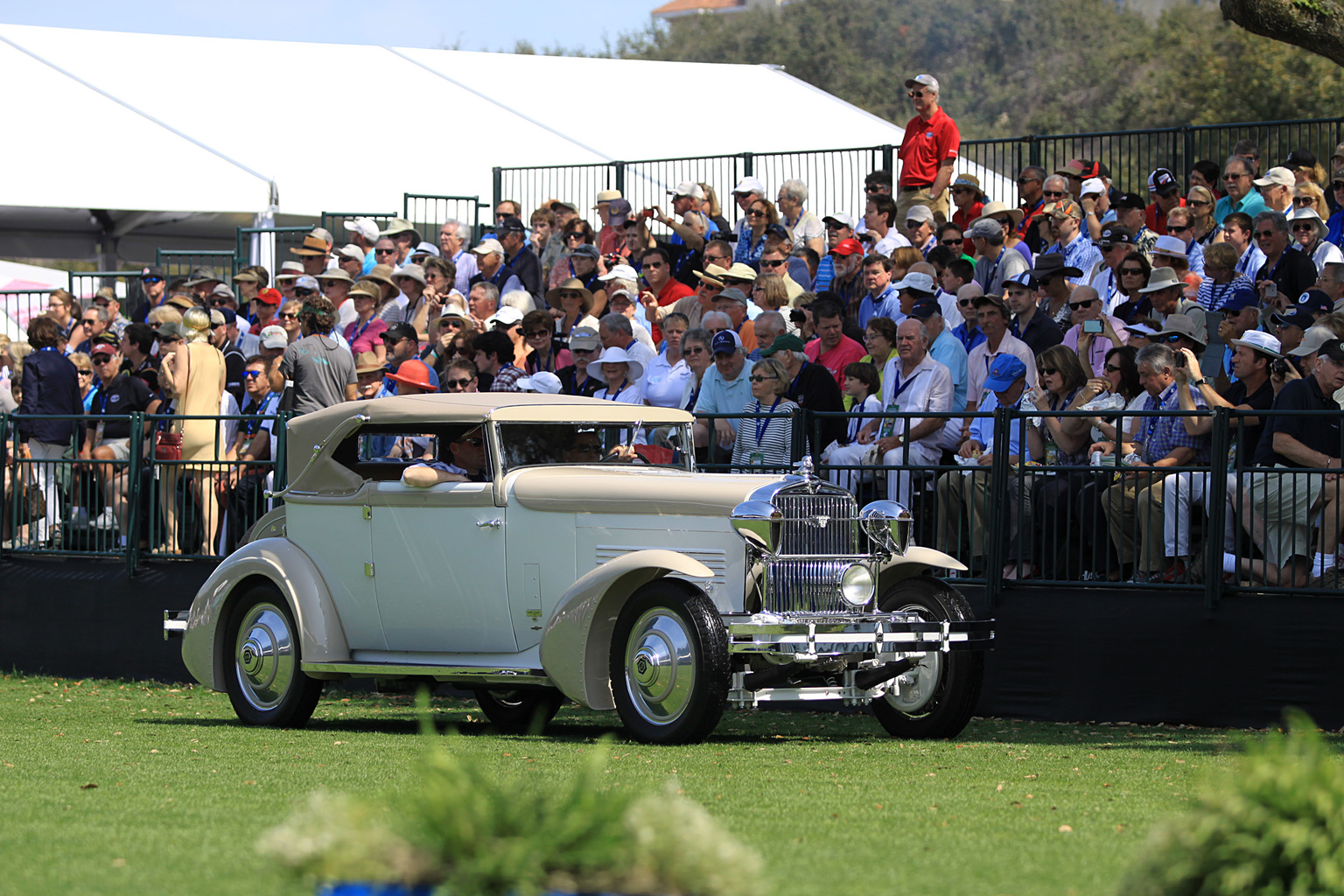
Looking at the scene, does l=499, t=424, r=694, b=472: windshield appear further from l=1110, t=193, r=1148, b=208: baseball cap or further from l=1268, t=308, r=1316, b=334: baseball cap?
l=1110, t=193, r=1148, b=208: baseball cap

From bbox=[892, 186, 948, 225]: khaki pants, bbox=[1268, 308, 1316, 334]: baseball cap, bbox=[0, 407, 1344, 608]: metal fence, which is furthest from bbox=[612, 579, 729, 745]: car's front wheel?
bbox=[892, 186, 948, 225]: khaki pants

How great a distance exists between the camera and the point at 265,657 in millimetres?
10305

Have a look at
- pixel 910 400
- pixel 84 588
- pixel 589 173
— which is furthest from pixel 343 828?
pixel 589 173

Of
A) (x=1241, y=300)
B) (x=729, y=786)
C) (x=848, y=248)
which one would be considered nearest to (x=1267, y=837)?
(x=729, y=786)

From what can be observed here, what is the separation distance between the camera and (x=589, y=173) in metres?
23.1

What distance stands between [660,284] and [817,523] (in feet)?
25.4

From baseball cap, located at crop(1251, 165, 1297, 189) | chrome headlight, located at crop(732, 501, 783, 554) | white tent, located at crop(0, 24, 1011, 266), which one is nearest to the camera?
chrome headlight, located at crop(732, 501, 783, 554)

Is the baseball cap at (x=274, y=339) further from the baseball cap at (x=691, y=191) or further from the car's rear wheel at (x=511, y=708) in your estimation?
the car's rear wheel at (x=511, y=708)

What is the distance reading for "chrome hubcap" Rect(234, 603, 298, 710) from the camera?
1021cm

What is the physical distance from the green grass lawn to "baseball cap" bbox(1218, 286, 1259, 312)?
11.4ft

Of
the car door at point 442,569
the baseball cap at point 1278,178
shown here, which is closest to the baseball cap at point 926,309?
the baseball cap at point 1278,178

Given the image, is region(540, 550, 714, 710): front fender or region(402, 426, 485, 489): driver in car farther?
region(402, 426, 485, 489): driver in car

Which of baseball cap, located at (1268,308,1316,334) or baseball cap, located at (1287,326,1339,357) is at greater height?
A: baseball cap, located at (1268,308,1316,334)

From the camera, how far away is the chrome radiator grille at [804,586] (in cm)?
895
